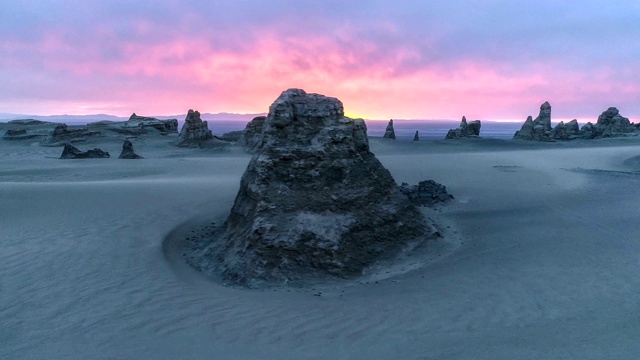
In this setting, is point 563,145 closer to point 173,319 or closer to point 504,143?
point 504,143

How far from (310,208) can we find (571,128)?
55134 mm

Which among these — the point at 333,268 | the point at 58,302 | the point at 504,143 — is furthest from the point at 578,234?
the point at 504,143

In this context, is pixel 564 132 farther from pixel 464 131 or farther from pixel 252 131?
pixel 252 131

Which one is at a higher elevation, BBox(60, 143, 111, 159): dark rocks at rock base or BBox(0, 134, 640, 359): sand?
BBox(60, 143, 111, 159): dark rocks at rock base

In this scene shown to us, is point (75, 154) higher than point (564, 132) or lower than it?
lower

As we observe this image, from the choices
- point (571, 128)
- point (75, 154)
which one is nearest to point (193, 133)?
point (75, 154)

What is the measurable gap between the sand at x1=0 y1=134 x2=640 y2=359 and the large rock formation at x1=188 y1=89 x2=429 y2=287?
538 mm

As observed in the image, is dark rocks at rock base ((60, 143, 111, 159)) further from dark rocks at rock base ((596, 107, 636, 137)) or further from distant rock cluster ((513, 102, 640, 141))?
dark rocks at rock base ((596, 107, 636, 137))

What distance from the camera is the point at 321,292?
792 cm

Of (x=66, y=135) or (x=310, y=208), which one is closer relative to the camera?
(x=310, y=208)

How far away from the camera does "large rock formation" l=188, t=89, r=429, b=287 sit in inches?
339

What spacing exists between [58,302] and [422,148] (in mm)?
35739

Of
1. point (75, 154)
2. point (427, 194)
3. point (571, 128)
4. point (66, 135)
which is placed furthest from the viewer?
point (571, 128)

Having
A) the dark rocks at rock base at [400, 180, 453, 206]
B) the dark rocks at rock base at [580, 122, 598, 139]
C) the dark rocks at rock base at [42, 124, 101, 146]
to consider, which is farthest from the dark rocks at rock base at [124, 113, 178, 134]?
the dark rocks at rock base at [580, 122, 598, 139]
